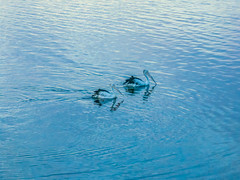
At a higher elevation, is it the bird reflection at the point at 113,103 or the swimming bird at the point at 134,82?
the swimming bird at the point at 134,82

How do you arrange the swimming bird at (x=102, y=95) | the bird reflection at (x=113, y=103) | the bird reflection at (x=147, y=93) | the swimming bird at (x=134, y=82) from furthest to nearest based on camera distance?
the swimming bird at (x=134, y=82)
the bird reflection at (x=147, y=93)
the swimming bird at (x=102, y=95)
the bird reflection at (x=113, y=103)

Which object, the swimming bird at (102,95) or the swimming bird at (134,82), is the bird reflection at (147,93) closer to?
the swimming bird at (134,82)

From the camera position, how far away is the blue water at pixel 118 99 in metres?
11.6

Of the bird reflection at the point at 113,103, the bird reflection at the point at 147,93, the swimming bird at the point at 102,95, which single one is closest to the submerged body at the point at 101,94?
the swimming bird at the point at 102,95

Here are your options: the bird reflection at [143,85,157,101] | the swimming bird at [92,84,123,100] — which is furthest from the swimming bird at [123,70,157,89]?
the swimming bird at [92,84,123,100]

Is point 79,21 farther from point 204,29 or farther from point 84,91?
point 84,91

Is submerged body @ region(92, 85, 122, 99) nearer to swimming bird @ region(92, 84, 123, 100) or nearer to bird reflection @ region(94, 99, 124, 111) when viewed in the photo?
swimming bird @ region(92, 84, 123, 100)

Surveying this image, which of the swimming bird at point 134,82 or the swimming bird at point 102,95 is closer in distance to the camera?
the swimming bird at point 102,95

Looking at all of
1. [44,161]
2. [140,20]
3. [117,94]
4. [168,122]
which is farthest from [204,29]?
[44,161]

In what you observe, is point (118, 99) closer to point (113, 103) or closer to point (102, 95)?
point (113, 103)

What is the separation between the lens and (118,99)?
16.5 m

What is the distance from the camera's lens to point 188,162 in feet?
39.1

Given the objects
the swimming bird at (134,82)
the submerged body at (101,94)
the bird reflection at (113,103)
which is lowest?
the bird reflection at (113,103)

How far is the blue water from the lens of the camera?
11.6 metres
